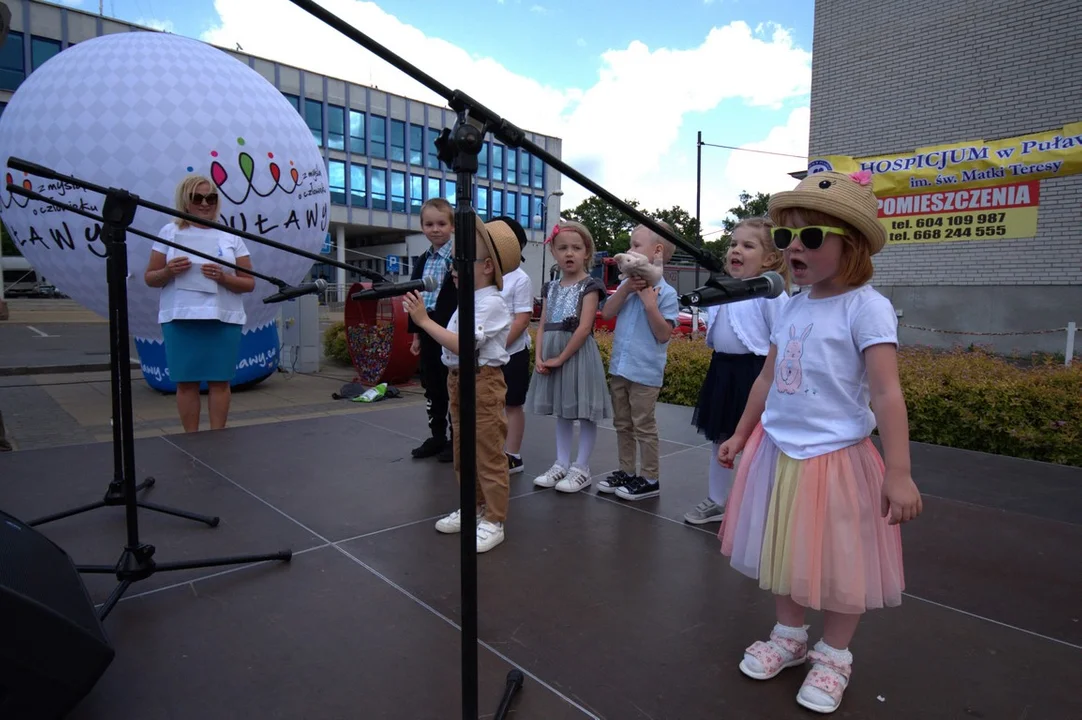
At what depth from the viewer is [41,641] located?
147 centimetres

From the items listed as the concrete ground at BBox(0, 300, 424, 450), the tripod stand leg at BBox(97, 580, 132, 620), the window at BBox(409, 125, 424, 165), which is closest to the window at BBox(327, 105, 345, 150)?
the window at BBox(409, 125, 424, 165)

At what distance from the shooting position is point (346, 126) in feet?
121

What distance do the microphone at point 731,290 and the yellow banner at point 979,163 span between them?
25.9 feet

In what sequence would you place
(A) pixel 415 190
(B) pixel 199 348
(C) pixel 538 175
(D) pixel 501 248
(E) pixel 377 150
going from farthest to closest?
(C) pixel 538 175 < (A) pixel 415 190 < (E) pixel 377 150 < (B) pixel 199 348 < (D) pixel 501 248

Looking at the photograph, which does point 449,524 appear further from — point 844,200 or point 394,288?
point 844,200

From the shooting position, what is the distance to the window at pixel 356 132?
3719 centimetres

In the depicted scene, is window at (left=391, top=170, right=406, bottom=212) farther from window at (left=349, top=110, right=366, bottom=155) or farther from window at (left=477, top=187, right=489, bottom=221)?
window at (left=477, top=187, right=489, bottom=221)

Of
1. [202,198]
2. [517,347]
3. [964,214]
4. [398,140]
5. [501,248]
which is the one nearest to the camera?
[501,248]

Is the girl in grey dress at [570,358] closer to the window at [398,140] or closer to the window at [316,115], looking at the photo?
the window at [316,115]

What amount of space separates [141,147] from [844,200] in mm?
5742

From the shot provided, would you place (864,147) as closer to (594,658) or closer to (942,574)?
(942,574)

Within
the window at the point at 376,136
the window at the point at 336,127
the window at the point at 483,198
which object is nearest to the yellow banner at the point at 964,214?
the window at the point at 336,127

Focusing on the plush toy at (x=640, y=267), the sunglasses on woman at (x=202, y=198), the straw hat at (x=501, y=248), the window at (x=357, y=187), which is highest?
the window at (x=357, y=187)

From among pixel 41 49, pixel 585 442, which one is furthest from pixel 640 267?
pixel 41 49
